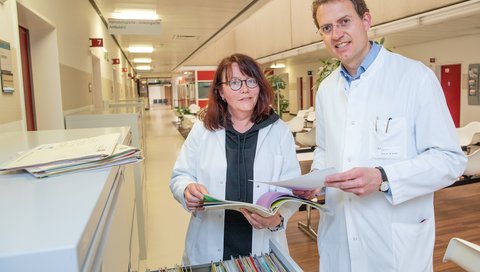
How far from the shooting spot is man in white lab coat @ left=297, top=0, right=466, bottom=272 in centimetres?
135

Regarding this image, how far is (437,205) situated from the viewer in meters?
4.58

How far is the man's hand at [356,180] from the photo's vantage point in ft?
4.18

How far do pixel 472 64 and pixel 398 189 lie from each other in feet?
35.3

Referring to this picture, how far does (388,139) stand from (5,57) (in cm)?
234

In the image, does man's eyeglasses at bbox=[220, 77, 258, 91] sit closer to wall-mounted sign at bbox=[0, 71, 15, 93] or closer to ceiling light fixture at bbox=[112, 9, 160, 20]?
wall-mounted sign at bbox=[0, 71, 15, 93]

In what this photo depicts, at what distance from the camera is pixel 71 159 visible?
909mm

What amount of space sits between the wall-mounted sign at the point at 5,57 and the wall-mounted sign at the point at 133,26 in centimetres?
451

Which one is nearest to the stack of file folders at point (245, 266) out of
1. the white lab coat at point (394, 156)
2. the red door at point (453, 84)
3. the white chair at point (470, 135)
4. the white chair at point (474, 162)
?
the white lab coat at point (394, 156)

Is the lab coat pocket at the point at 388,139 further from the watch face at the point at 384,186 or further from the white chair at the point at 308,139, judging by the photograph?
the white chair at the point at 308,139

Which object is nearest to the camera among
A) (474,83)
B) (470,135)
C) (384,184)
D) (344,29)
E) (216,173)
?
(384,184)

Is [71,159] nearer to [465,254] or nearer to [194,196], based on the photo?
[194,196]

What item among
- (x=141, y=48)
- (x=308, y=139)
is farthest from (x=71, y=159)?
(x=141, y=48)

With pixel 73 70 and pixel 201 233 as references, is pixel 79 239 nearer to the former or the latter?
pixel 201 233

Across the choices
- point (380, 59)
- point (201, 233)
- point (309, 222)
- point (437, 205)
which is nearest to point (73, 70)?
point (309, 222)
